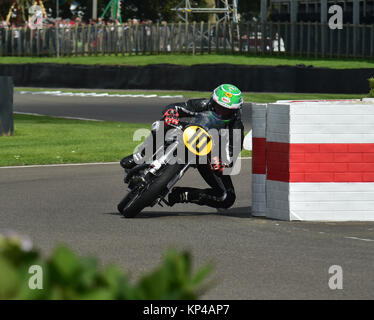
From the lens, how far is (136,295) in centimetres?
227

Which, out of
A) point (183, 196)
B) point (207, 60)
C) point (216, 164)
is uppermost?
point (216, 164)

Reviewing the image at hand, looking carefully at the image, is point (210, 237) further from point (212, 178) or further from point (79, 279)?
point (79, 279)

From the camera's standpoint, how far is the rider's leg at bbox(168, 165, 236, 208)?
1061 cm

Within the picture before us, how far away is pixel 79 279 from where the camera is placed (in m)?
2.22

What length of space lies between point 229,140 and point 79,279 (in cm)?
809

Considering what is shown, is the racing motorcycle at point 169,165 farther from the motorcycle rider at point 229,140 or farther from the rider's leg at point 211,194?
the rider's leg at point 211,194

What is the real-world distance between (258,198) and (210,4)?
60.9 meters

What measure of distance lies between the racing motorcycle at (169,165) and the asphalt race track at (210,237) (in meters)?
0.30

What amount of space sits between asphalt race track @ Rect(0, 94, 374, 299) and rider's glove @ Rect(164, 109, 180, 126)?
99 cm

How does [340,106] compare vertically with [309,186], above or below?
above

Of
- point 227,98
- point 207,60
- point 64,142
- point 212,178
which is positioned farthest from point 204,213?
point 207,60

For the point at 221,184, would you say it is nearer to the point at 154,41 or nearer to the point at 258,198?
the point at 258,198

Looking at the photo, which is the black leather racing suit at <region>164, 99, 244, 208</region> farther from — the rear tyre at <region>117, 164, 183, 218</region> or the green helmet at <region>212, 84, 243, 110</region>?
the rear tyre at <region>117, 164, 183, 218</region>

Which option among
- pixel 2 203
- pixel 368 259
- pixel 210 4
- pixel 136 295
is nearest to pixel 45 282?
pixel 136 295
